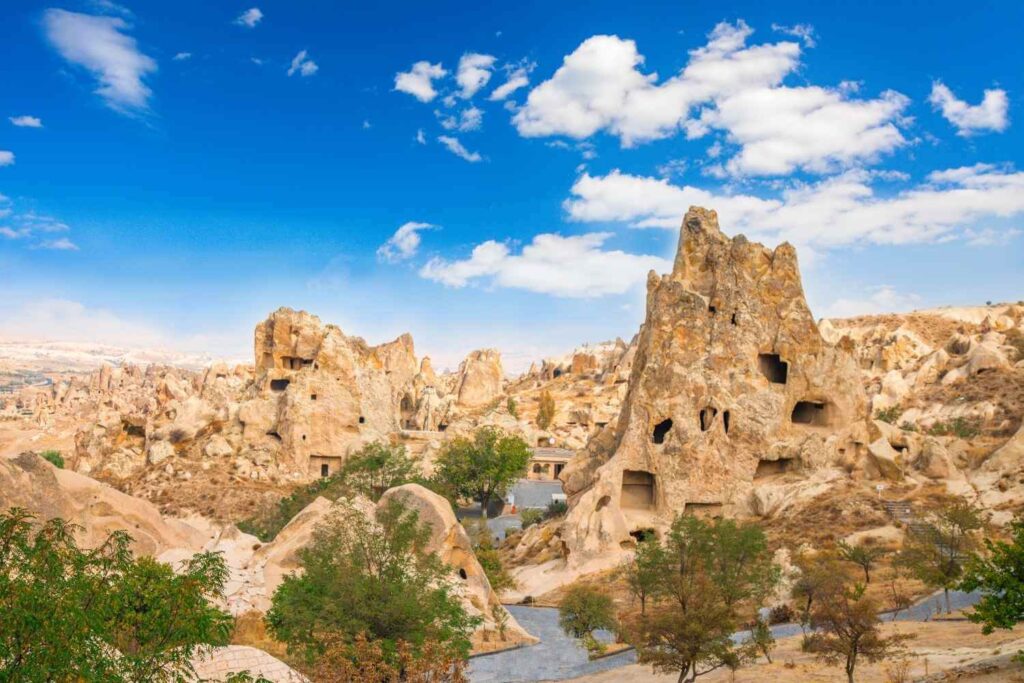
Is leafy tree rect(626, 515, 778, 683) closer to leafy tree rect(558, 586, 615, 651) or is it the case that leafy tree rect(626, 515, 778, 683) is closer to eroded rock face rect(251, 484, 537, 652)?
leafy tree rect(558, 586, 615, 651)

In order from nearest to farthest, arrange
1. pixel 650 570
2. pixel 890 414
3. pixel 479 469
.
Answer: pixel 650 570, pixel 479 469, pixel 890 414

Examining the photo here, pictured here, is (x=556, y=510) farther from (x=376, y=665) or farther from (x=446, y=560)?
(x=376, y=665)

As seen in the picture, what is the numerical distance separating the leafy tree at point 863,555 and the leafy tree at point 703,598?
9.54 feet

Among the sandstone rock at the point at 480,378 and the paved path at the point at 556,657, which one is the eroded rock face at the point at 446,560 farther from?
the sandstone rock at the point at 480,378

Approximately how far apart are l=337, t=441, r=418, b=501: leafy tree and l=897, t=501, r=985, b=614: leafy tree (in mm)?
23450

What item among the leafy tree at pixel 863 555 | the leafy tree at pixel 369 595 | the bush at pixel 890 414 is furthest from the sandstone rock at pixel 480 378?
the leafy tree at pixel 369 595

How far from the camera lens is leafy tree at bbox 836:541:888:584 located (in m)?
25.3

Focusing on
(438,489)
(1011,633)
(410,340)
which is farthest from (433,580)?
(410,340)

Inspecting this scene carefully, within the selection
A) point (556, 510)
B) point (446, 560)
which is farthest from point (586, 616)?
point (556, 510)

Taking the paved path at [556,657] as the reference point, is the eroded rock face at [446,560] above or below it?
above

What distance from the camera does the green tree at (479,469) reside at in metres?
48.0

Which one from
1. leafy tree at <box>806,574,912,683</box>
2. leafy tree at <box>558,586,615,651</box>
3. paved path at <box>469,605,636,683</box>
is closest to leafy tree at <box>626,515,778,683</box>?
leafy tree at <box>806,574,912,683</box>

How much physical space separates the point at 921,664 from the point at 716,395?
2146 centimetres

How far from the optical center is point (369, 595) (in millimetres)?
15094
